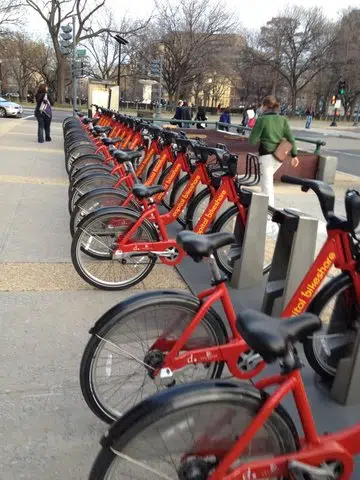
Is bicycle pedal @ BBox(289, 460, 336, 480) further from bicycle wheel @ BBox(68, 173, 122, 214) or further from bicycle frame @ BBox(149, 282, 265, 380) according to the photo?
bicycle wheel @ BBox(68, 173, 122, 214)

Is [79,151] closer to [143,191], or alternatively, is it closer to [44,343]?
[143,191]

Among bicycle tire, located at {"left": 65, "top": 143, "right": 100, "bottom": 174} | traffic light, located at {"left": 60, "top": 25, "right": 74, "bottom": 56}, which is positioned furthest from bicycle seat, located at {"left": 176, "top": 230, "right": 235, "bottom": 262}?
traffic light, located at {"left": 60, "top": 25, "right": 74, "bottom": 56}

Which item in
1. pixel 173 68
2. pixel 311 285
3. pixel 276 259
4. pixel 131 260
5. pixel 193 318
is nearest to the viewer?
pixel 193 318

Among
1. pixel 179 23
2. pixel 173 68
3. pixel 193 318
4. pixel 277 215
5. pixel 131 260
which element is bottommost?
pixel 131 260

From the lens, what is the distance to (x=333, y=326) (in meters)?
2.96

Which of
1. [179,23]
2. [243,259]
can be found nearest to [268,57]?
[179,23]

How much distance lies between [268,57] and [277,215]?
60778 mm

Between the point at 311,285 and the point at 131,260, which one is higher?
the point at 311,285

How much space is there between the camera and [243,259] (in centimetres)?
424

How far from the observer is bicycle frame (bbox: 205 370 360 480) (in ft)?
5.25

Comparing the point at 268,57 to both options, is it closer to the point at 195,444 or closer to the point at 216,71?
the point at 216,71

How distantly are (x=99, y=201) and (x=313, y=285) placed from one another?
8.22ft

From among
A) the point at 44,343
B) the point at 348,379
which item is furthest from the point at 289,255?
the point at 44,343

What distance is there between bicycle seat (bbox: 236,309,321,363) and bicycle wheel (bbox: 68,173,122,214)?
3.85m
